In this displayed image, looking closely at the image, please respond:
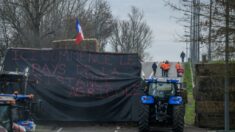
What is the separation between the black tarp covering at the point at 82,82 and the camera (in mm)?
26109

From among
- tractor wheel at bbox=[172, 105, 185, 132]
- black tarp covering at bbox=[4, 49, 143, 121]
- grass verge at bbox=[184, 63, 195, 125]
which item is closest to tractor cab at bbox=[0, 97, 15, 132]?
tractor wheel at bbox=[172, 105, 185, 132]

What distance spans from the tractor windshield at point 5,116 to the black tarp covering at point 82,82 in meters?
12.9

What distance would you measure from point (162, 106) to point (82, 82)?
4559 mm

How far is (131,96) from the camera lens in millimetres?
26406

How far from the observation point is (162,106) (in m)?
23.6

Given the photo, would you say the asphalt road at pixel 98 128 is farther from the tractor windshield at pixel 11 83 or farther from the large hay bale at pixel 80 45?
the large hay bale at pixel 80 45

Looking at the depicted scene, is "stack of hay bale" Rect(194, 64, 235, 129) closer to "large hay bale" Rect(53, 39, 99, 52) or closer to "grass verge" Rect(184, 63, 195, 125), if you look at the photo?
"grass verge" Rect(184, 63, 195, 125)

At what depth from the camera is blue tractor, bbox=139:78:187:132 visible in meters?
22.9

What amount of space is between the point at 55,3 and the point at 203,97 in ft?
112

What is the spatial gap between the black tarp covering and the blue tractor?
2.18 metres

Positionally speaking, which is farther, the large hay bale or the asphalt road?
the large hay bale

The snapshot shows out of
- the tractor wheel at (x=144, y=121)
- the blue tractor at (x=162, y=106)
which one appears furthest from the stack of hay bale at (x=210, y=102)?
the tractor wheel at (x=144, y=121)

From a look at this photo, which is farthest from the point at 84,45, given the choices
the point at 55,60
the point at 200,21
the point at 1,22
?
the point at 1,22

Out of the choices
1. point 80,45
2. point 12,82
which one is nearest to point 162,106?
point 12,82
